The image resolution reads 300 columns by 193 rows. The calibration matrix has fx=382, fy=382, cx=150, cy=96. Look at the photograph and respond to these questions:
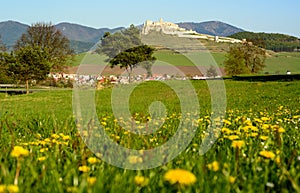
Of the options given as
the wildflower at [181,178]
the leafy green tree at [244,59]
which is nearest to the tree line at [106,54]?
the leafy green tree at [244,59]

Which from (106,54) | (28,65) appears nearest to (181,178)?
(106,54)

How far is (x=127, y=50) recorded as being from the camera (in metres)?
52.2

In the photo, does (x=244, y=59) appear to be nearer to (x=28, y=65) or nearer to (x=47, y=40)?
(x=47, y=40)

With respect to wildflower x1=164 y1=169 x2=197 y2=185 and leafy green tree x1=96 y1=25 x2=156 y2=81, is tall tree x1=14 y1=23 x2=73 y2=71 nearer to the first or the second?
leafy green tree x1=96 y1=25 x2=156 y2=81

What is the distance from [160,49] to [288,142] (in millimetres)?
65816

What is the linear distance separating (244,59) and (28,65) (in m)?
40.3

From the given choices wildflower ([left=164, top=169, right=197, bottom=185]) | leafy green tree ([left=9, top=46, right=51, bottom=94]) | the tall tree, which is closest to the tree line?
leafy green tree ([left=9, top=46, right=51, bottom=94])

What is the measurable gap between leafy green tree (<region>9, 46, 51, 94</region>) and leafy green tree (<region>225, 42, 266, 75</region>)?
32.5 m

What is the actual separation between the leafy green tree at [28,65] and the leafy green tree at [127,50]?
8867mm

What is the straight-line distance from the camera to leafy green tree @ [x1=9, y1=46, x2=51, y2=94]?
5231cm

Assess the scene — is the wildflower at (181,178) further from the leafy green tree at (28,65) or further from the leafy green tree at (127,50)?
the leafy green tree at (28,65)

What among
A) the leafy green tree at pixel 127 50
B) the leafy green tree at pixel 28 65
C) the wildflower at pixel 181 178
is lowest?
the wildflower at pixel 181 178

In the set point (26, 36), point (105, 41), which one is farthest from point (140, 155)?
point (26, 36)

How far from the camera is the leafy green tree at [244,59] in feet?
223
